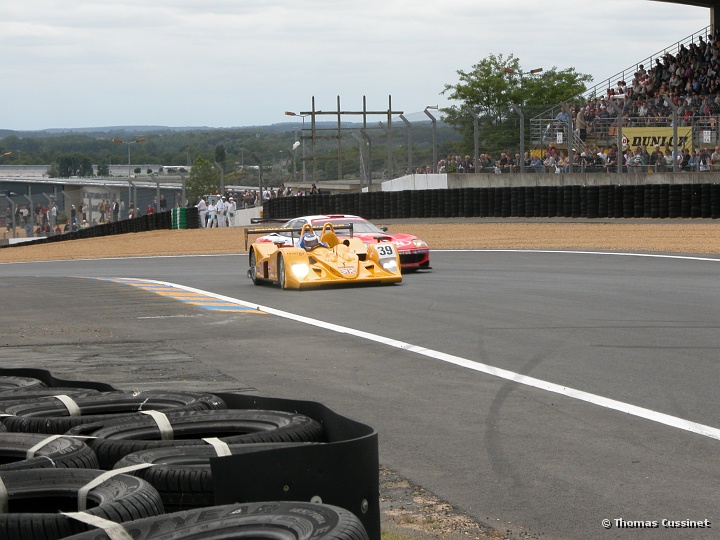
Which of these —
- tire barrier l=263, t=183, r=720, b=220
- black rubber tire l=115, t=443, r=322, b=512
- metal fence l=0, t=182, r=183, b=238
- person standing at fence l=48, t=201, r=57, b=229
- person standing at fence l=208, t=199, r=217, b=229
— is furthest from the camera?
person standing at fence l=48, t=201, r=57, b=229

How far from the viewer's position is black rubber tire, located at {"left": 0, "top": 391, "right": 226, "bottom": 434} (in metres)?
5.05

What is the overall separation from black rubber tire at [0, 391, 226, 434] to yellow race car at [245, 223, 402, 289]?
36.5 feet

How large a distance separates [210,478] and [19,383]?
3.12 meters

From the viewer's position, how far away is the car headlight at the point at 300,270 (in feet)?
55.1

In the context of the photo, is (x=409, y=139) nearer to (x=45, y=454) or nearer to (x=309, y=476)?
(x=45, y=454)

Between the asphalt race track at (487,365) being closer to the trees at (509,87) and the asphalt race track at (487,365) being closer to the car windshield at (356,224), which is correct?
the car windshield at (356,224)

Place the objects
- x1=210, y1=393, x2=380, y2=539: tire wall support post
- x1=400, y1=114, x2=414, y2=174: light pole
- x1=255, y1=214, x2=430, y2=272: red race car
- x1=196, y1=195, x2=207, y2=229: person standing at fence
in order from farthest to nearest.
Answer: x1=196, y1=195, x2=207, y2=229: person standing at fence < x1=400, y1=114, x2=414, y2=174: light pole < x1=255, y1=214, x2=430, y2=272: red race car < x1=210, y1=393, x2=380, y2=539: tire wall support post

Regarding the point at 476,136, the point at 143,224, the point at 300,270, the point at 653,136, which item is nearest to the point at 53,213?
the point at 143,224

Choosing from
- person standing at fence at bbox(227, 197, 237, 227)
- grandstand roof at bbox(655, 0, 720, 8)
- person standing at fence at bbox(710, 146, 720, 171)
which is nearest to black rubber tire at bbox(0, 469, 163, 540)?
person standing at fence at bbox(710, 146, 720, 171)

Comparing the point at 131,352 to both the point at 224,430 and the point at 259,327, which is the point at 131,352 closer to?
the point at 259,327

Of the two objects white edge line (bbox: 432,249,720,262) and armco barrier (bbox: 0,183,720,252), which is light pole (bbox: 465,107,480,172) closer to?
armco barrier (bbox: 0,183,720,252)

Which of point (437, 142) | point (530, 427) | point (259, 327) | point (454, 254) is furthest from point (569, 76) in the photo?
point (530, 427)

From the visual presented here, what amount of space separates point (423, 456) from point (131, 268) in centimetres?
1981

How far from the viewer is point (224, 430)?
15.5 feet
